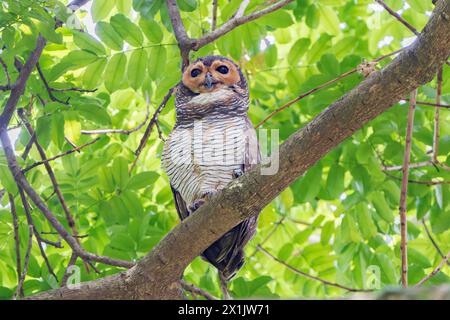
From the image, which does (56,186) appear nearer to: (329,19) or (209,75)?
(209,75)

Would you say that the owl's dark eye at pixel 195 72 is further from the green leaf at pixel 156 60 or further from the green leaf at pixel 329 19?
the green leaf at pixel 329 19

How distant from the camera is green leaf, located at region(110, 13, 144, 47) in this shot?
342 centimetres

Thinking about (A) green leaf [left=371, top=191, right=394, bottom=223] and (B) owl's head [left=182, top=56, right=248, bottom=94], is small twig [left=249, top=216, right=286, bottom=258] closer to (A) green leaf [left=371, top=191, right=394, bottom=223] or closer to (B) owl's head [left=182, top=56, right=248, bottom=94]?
(A) green leaf [left=371, top=191, right=394, bottom=223]

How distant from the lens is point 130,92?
4375 millimetres

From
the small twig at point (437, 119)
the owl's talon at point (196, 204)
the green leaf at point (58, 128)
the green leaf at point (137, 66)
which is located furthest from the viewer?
the green leaf at point (137, 66)

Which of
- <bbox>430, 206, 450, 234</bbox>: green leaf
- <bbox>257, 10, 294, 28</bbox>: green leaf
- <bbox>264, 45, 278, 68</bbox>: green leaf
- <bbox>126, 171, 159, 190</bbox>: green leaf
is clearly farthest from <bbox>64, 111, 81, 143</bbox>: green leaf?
<bbox>430, 206, 450, 234</bbox>: green leaf

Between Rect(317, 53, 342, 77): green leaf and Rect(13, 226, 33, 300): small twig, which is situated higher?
Rect(317, 53, 342, 77): green leaf

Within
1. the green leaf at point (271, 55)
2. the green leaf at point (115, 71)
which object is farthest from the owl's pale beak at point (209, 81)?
the green leaf at point (271, 55)

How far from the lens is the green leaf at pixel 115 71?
352cm

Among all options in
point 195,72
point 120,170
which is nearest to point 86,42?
point 195,72

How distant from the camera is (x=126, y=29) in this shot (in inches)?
135

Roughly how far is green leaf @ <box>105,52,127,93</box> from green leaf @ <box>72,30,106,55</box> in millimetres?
94

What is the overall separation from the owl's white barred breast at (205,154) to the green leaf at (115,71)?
53 cm

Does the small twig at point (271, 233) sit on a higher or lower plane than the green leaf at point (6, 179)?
lower
